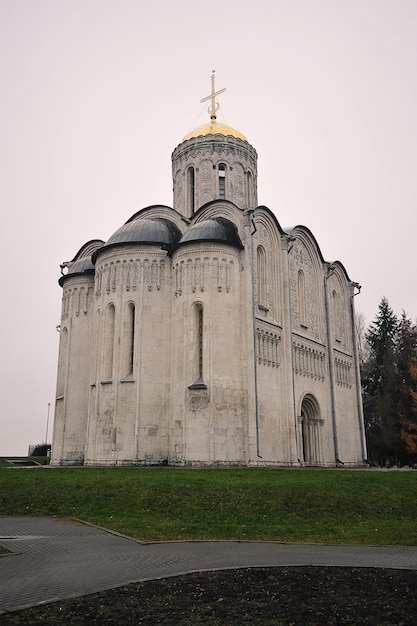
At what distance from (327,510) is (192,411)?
36.0 feet

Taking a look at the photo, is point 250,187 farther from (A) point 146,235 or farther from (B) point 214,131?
(A) point 146,235

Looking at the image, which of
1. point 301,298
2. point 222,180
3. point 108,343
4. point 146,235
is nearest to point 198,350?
point 108,343

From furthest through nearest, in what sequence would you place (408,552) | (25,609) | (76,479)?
(76,479)
(408,552)
(25,609)

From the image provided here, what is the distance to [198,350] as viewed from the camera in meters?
25.2

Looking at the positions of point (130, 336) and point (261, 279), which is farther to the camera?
point (261, 279)

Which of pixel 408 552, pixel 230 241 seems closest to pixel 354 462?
pixel 230 241

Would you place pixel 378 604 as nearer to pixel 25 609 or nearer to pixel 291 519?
pixel 25 609

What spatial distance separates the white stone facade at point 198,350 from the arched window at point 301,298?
7 cm

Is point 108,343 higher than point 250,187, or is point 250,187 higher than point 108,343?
point 250,187

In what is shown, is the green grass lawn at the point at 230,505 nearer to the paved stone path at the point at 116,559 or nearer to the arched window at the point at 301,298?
the paved stone path at the point at 116,559

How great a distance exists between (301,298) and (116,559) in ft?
81.1

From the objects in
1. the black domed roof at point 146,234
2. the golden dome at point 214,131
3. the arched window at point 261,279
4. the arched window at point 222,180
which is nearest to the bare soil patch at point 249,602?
the arched window at point 261,279

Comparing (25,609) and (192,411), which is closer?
(25,609)

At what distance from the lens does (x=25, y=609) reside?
575 centimetres
